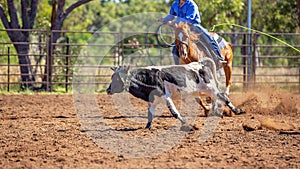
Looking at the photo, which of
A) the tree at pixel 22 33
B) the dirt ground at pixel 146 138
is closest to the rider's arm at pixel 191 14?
the dirt ground at pixel 146 138

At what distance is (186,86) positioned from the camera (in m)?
8.10

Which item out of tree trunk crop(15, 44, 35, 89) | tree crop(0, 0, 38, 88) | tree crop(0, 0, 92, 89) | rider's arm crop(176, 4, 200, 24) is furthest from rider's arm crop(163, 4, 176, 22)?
tree trunk crop(15, 44, 35, 89)

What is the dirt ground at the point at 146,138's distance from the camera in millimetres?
5938

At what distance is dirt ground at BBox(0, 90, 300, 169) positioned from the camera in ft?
19.5

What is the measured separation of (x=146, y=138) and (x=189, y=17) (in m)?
2.75

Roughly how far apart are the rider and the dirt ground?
49.9 inches

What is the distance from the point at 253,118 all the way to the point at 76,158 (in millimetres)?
4540

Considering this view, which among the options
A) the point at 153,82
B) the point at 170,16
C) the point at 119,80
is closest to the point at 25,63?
the point at 170,16

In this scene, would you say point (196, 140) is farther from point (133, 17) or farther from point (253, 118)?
point (133, 17)

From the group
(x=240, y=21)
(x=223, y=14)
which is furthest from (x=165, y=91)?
(x=240, y=21)

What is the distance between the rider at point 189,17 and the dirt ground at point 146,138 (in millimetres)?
1267

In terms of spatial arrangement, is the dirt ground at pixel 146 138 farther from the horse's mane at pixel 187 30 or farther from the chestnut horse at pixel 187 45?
the horse's mane at pixel 187 30

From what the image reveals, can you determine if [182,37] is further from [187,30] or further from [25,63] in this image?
[25,63]

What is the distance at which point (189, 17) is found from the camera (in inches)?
365
